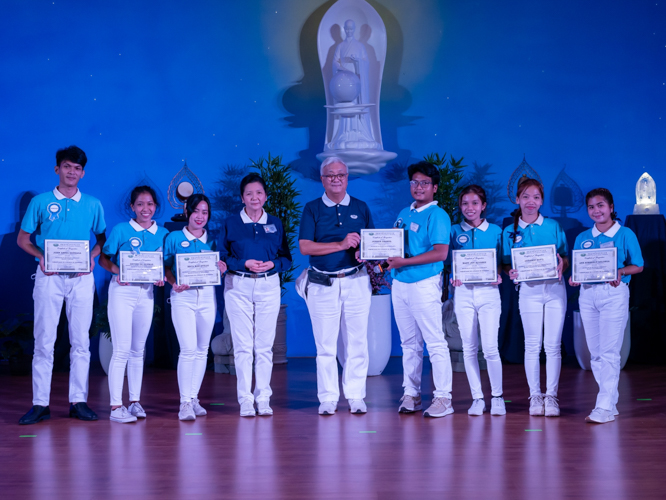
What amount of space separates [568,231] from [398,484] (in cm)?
420

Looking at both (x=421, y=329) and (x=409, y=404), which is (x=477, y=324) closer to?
(x=421, y=329)

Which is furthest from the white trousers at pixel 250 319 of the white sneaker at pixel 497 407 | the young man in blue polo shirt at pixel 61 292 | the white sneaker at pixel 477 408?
the white sneaker at pixel 497 407

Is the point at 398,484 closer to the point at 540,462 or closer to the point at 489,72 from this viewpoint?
the point at 540,462

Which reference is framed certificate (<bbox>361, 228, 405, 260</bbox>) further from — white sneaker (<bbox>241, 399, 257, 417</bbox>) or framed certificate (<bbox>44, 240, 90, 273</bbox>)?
framed certificate (<bbox>44, 240, 90, 273</bbox>)

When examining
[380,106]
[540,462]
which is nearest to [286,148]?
[380,106]

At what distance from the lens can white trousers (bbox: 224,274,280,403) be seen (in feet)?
12.8

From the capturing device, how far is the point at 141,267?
3822mm

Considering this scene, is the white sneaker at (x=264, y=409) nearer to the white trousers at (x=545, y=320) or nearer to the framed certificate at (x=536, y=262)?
the white trousers at (x=545, y=320)

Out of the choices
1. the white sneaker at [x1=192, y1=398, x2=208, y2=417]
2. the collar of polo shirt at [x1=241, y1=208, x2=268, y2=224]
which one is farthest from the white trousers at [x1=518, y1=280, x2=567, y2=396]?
the white sneaker at [x1=192, y1=398, x2=208, y2=417]

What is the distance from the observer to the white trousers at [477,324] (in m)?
3.84

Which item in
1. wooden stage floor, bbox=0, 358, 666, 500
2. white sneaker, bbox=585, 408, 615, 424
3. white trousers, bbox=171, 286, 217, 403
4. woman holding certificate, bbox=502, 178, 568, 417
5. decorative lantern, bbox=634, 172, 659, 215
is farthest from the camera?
decorative lantern, bbox=634, 172, 659, 215

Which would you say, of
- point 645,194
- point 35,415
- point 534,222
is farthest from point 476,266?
point 645,194

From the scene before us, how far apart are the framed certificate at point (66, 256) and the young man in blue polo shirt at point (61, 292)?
62 mm

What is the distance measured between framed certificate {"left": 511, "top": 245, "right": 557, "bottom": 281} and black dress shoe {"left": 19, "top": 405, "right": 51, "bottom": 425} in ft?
9.26
